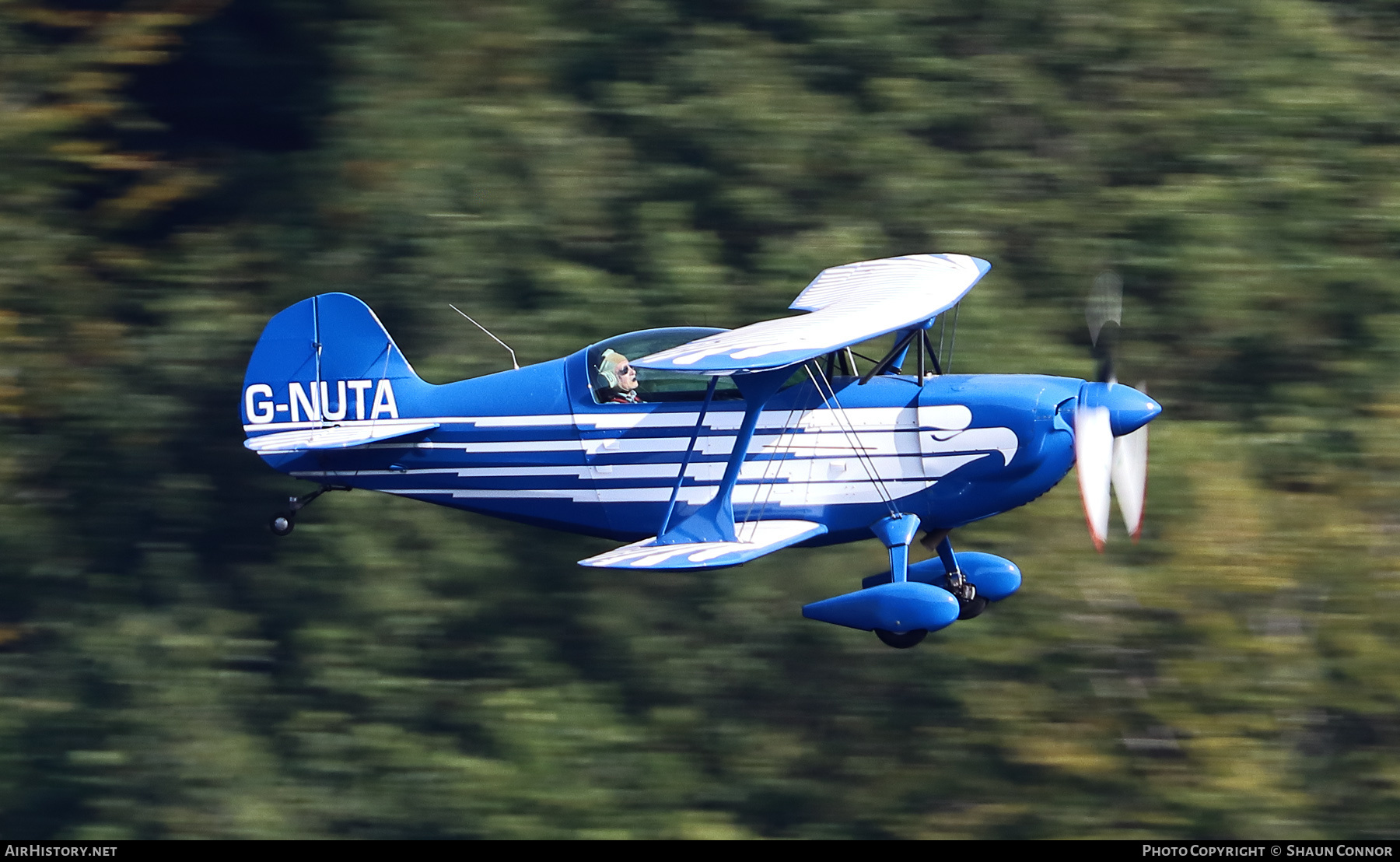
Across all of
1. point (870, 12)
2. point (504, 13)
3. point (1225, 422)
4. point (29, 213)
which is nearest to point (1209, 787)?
point (1225, 422)

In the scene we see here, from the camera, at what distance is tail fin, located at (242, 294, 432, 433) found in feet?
28.4

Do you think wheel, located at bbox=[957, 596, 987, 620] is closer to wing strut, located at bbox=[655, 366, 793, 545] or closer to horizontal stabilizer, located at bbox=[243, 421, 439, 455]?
wing strut, located at bbox=[655, 366, 793, 545]

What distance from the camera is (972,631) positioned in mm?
10664

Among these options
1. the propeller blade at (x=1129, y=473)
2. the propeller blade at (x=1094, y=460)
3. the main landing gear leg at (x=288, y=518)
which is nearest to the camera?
the propeller blade at (x=1094, y=460)

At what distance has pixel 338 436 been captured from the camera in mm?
8492

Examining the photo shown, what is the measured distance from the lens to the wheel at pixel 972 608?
7.98 metres

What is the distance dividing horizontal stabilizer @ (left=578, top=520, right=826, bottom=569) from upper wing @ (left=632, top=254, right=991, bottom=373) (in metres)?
0.96

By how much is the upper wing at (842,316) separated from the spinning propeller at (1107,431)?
2.50 feet

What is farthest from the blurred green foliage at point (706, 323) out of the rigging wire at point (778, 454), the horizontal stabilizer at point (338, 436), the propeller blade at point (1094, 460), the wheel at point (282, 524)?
the propeller blade at point (1094, 460)

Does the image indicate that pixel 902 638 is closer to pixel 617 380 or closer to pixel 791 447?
pixel 791 447

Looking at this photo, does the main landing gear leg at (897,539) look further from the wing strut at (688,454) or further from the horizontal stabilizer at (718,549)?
the wing strut at (688,454)

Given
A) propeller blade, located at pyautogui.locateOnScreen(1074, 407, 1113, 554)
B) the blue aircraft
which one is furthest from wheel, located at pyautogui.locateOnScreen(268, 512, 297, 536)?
propeller blade, located at pyautogui.locateOnScreen(1074, 407, 1113, 554)

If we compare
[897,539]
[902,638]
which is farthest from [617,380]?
[902,638]
